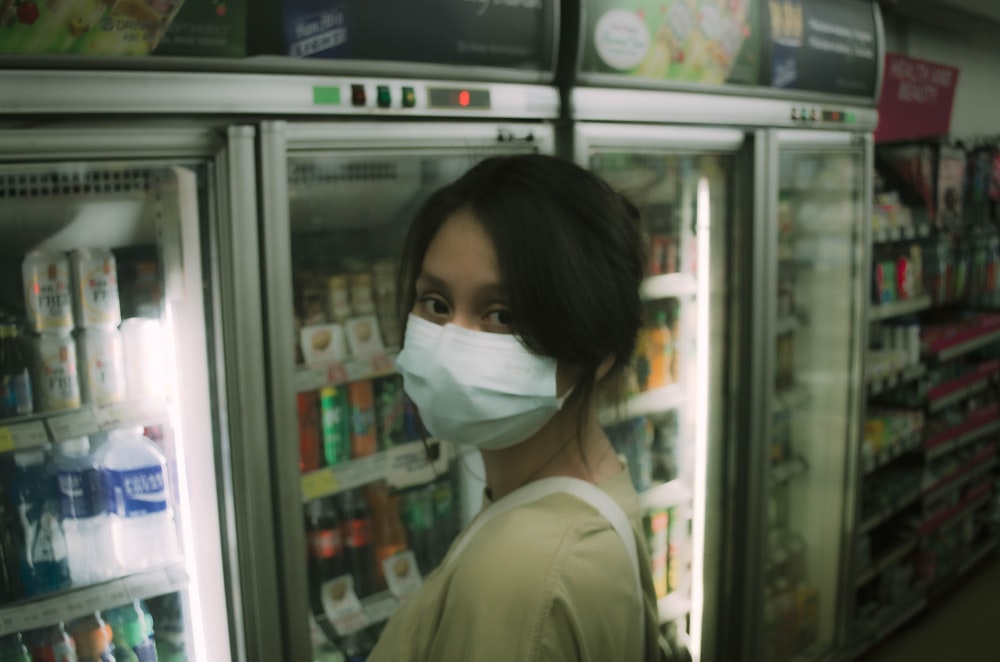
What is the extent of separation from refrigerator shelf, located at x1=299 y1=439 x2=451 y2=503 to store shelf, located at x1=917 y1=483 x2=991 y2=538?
3.13 metres

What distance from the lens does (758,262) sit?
2.78m

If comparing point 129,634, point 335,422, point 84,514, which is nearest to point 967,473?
point 335,422

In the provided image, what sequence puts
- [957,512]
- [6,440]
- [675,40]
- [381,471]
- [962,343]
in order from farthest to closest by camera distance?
[957,512], [962,343], [675,40], [381,471], [6,440]

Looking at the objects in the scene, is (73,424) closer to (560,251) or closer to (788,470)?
(560,251)

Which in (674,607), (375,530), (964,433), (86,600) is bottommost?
(674,607)

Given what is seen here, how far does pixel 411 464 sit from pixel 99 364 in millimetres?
741

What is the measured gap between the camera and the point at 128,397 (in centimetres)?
179

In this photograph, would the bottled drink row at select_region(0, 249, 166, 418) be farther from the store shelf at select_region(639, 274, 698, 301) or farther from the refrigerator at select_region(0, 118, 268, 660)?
the store shelf at select_region(639, 274, 698, 301)

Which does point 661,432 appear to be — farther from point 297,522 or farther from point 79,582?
point 79,582

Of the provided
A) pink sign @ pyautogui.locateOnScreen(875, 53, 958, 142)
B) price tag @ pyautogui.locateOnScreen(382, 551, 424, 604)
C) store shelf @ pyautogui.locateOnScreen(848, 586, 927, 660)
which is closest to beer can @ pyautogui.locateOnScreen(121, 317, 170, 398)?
price tag @ pyautogui.locateOnScreen(382, 551, 424, 604)

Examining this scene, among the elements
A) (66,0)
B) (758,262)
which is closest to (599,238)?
(66,0)

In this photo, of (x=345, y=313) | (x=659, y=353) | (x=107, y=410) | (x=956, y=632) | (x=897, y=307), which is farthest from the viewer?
(x=956, y=632)

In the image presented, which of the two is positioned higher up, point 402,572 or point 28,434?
point 28,434

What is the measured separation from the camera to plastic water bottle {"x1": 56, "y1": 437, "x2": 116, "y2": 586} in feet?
5.85
